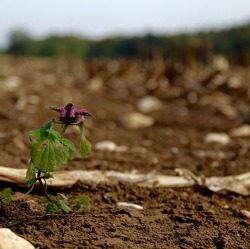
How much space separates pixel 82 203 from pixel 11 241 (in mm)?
333

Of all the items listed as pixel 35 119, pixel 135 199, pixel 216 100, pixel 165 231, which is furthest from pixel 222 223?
pixel 216 100

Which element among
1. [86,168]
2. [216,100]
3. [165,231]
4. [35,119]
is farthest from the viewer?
[216,100]

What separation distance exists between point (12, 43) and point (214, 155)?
8276 cm

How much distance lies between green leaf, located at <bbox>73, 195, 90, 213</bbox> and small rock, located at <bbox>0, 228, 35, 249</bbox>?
0.27 metres

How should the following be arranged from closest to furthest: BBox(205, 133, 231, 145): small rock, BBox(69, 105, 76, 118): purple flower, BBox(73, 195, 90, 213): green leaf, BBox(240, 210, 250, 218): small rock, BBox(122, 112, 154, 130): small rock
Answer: BBox(69, 105, 76, 118): purple flower → BBox(73, 195, 90, 213): green leaf → BBox(240, 210, 250, 218): small rock → BBox(205, 133, 231, 145): small rock → BBox(122, 112, 154, 130): small rock

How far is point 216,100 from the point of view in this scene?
281 inches

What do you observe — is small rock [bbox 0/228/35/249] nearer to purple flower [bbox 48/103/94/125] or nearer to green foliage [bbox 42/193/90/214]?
green foliage [bbox 42/193/90/214]

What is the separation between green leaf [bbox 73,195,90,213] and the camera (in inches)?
64.9

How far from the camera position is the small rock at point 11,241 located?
54.6 inches

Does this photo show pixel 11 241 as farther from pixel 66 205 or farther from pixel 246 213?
pixel 246 213

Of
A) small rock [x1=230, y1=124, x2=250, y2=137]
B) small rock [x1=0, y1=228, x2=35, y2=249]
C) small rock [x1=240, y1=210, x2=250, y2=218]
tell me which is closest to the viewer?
small rock [x1=0, y1=228, x2=35, y2=249]

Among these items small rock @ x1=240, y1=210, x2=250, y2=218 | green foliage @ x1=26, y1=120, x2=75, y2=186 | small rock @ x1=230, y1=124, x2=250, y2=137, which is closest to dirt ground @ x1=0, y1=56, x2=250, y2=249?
small rock @ x1=240, y1=210, x2=250, y2=218

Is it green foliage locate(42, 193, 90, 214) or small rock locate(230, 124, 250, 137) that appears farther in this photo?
small rock locate(230, 124, 250, 137)

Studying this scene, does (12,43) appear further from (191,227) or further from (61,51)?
(191,227)
